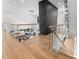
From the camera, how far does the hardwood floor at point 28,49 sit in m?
1.64

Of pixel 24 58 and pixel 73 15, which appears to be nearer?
pixel 24 58

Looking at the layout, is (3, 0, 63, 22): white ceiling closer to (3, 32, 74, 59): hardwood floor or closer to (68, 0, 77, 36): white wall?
(3, 32, 74, 59): hardwood floor

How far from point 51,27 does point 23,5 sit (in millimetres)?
486

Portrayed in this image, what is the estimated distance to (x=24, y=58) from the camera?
1740 millimetres

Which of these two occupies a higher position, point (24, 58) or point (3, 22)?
point (3, 22)

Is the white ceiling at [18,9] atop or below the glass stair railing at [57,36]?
atop

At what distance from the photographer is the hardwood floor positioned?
5.37ft

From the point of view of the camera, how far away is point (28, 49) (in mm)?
1777

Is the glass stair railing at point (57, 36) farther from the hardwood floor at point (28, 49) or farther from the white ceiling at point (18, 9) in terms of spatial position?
the white ceiling at point (18, 9)

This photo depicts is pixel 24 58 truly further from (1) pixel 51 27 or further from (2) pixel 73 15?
(2) pixel 73 15

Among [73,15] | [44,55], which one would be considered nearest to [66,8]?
[73,15]

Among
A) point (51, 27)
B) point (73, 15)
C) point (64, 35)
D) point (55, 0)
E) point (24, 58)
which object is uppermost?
point (55, 0)

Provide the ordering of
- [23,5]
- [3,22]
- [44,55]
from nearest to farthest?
[3,22]
[23,5]
[44,55]

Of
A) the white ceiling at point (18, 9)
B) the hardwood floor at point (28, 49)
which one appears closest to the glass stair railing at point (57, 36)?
the hardwood floor at point (28, 49)
